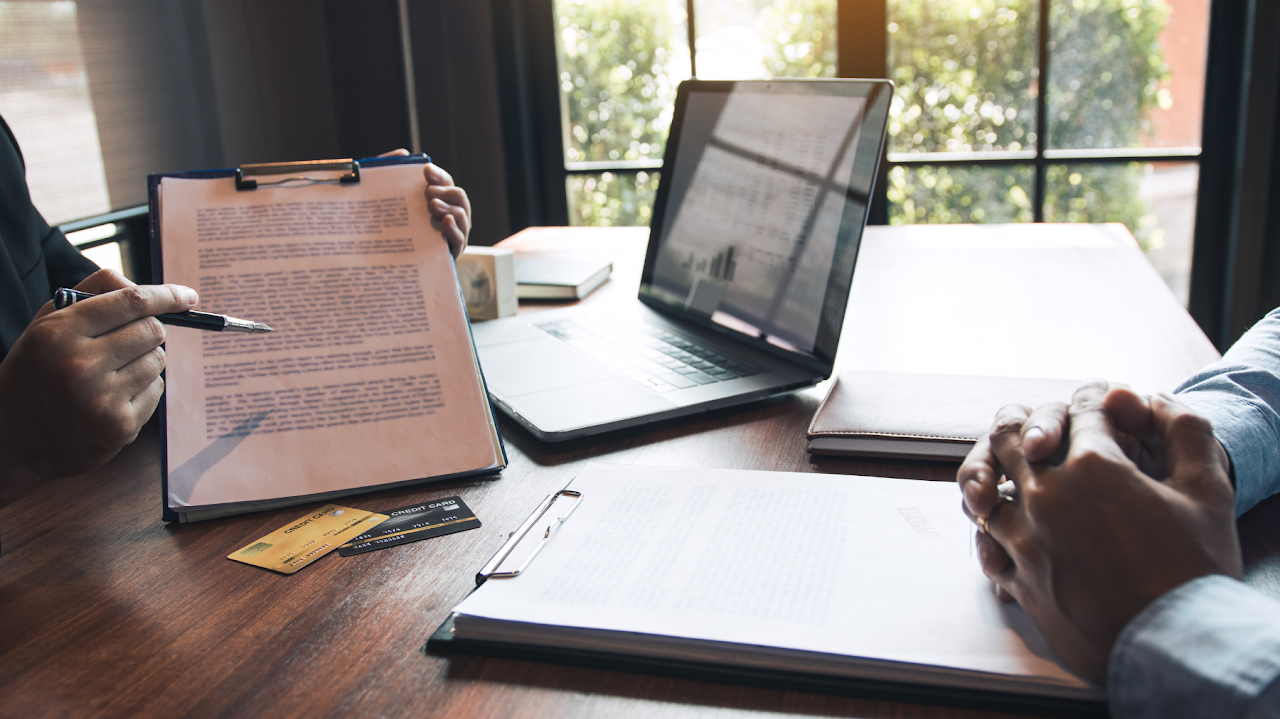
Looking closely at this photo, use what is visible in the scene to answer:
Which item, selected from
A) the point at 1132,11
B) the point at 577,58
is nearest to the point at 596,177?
the point at 577,58

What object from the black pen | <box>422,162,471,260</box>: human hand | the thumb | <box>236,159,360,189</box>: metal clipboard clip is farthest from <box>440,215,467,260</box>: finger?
the thumb

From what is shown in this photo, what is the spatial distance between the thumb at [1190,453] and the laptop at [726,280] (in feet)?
1.36

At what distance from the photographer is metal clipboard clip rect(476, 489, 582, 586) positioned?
0.53 m

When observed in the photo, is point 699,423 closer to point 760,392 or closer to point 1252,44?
point 760,392

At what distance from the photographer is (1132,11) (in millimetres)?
2314

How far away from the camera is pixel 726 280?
108 cm

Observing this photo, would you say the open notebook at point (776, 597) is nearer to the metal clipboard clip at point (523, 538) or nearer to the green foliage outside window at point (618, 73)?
the metal clipboard clip at point (523, 538)

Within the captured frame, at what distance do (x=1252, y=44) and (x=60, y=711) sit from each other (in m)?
2.75

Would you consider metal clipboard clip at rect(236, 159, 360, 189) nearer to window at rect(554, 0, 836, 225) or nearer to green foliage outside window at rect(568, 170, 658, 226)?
window at rect(554, 0, 836, 225)

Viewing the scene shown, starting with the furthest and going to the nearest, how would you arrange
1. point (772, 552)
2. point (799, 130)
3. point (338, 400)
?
point (799, 130), point (338, 400), point (772, 552)

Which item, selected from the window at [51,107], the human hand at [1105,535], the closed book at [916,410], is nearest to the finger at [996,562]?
the human hand at [1105,535]

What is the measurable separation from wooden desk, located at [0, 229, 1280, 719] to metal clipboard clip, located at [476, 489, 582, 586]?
3 cm

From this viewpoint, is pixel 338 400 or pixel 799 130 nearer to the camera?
pixel 338 400

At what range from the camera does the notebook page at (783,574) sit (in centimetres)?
45
